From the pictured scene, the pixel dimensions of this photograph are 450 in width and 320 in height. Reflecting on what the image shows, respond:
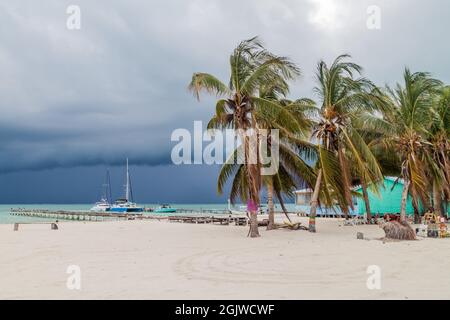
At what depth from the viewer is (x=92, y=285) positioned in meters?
8.02

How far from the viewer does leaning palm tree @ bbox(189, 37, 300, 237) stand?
18.4 metres

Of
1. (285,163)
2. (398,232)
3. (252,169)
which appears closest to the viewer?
(398,232)

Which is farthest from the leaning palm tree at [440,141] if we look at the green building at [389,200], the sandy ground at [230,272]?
the sandy ground at [230,272]

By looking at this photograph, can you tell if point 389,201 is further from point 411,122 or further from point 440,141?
point 411,122

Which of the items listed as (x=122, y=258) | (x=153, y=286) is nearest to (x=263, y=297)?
(x=153, y=286)

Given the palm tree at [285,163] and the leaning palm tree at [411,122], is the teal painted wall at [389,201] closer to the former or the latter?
→ the leaning palm tree at [411,122]

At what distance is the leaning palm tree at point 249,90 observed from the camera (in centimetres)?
1842

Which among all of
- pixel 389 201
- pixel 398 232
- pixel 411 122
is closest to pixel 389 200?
pixel 389 201

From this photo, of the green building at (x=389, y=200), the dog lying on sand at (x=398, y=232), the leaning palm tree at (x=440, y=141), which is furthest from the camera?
the green building at (x=389, y=200)

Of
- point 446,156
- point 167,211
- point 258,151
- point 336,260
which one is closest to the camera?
point 336,260

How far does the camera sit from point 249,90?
1864 centimetres

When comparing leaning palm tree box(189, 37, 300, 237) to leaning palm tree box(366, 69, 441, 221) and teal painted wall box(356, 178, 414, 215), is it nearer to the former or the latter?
leaning palm tree box(366, 69, 441, 221)
